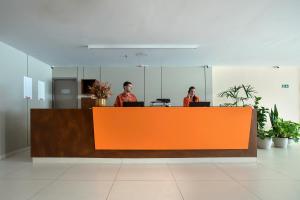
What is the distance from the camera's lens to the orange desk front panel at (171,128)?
4.29 metres

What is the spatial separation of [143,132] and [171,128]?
1.80ft

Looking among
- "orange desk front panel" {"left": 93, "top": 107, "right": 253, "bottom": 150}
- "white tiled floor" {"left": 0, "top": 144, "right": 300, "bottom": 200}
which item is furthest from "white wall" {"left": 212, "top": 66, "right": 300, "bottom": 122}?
"white tiled floor" {"left": 0, "top": 144, "right": 300, "bottom": 200}

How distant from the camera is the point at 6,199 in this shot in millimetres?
2625

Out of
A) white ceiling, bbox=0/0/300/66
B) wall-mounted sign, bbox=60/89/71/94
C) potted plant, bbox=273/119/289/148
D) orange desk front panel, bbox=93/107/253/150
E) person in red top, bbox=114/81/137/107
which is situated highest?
white ceiling, bbox=0/0/300/66

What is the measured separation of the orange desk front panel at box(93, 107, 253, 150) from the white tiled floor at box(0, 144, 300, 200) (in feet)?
1.28

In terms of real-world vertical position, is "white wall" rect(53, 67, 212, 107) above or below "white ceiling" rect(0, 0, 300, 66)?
below

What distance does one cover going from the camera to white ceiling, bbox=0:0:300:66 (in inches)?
127

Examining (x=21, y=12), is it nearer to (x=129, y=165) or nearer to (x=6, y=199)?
(x=6, y=199)

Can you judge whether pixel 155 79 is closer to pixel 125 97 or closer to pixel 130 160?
pixel 125 97

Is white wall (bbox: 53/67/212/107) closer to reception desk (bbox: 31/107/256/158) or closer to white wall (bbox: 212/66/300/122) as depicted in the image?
white wall (bbox: 212/66/300/122)

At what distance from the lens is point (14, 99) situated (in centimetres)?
532

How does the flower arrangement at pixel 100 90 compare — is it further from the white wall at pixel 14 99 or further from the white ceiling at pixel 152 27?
the white wall at pixel 14 99

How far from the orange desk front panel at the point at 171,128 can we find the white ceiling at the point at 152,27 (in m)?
1.51

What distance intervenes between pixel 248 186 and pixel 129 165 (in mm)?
2128
